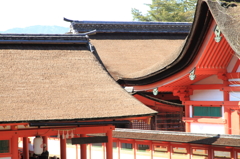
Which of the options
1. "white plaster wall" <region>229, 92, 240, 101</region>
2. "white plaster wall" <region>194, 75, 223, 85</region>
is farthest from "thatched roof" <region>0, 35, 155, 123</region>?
"white plaster wall" <region>194, 75, 223, 85</region>

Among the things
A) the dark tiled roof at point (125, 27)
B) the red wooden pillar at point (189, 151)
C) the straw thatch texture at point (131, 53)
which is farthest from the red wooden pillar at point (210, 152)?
the dark tiled roof at point (125, 27)

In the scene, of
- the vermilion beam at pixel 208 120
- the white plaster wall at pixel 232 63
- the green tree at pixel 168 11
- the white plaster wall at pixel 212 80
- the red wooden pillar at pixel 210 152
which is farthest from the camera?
the green tree at pixel 168 11

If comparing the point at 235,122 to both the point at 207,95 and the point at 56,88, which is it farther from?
the point at 56,88

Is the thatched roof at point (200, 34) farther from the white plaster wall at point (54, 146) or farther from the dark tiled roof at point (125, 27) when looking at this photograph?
the dark tiled roof at point (125, 27)

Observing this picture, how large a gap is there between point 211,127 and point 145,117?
4.01 meters

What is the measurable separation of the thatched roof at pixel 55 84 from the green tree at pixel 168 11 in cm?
3283

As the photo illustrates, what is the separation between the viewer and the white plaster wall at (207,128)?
1562 centimetres

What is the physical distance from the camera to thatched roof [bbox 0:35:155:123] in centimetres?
1202

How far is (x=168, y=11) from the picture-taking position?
50.4 metres

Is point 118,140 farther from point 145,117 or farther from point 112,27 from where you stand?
point 112,27

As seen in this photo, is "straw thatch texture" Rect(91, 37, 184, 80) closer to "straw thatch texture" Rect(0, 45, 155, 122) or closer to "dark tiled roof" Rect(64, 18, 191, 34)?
"dark tiled roof" Rect(64, 18, 191, 34)

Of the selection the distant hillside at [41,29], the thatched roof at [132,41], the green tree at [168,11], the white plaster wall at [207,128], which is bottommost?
the white plaster wall at [207,128]

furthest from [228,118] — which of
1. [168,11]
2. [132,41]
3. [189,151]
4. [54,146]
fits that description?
[168,11]

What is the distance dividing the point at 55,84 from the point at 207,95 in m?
5.60
